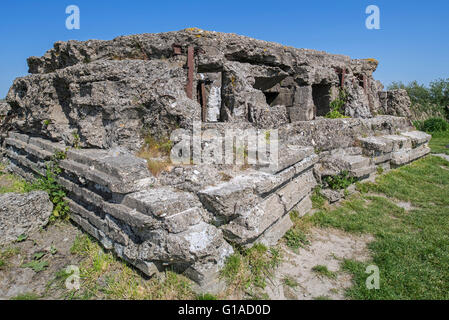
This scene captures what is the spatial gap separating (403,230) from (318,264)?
163 cm

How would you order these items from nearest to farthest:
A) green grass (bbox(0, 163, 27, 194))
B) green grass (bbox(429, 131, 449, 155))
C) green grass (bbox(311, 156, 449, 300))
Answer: green grass (bbox(311, 156, 449, 300)) < green grass (bbox(0, 163, 27, 194)) < green grass (bbox(429, 131, 449, 155))

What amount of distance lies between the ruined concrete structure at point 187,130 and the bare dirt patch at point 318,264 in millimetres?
384

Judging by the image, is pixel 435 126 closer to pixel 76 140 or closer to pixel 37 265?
pixel 76 140

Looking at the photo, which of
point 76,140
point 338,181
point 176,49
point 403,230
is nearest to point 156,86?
point 176,49

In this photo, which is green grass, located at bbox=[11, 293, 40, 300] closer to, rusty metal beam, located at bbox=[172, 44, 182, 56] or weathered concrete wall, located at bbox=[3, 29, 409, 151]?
weathered concrete wall, located at bbox=[3, 29, 409, 151]

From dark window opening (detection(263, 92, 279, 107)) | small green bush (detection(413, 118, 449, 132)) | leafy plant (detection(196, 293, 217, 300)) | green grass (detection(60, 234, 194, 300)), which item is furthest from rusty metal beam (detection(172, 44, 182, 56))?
small green bush (detection(413, 118, 449, 132))

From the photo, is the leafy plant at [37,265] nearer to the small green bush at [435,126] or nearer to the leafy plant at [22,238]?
the leafy plant at [22,238]

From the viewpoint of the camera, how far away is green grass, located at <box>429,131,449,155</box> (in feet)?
31.7

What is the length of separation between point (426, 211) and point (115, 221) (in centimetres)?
468

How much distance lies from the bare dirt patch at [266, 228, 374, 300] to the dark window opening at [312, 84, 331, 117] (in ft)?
11.8

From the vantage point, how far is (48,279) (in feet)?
10.2

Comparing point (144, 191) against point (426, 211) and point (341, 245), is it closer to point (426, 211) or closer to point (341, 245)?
point (341, 245)

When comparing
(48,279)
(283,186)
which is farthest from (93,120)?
(283,186)
